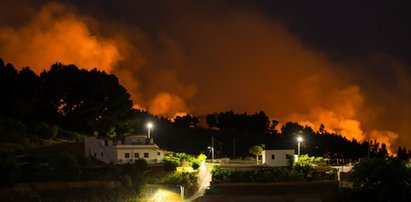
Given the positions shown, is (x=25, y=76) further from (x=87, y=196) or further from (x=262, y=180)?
(x=262, y=180)

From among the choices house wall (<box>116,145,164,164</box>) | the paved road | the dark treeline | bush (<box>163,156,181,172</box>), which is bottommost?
the paved road

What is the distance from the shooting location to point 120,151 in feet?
172

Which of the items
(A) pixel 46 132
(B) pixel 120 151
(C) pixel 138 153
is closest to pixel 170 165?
(C) pixel 138 153

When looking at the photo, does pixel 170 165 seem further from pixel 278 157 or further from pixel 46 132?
pixel 46 132

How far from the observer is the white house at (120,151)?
172ft

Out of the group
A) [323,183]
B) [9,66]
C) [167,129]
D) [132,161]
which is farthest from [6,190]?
[167,129]

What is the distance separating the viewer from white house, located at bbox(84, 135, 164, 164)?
5244cm

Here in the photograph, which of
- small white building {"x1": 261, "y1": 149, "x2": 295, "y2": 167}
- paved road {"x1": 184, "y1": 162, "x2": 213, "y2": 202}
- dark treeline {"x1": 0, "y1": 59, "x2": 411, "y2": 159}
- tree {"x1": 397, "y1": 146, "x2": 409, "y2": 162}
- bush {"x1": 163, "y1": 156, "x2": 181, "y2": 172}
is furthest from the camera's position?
tree {"x1": 397, "y1": 146, "x2": 409, "y2": 162}

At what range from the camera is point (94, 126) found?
61844 mm

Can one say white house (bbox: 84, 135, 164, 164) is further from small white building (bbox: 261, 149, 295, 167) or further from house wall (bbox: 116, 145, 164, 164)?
small white building (bbox: 261, 149, 295, 167)

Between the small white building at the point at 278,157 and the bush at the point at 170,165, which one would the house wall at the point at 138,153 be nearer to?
the bush at the point at 170,165

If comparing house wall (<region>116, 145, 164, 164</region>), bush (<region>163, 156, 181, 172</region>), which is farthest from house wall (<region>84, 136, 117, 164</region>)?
bush (<region>163, 156, 181, 172</region>)

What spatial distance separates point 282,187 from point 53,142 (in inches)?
794

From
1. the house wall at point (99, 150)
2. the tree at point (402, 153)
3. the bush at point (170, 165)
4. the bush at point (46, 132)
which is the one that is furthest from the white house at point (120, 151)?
the tree at point (402, 153)
